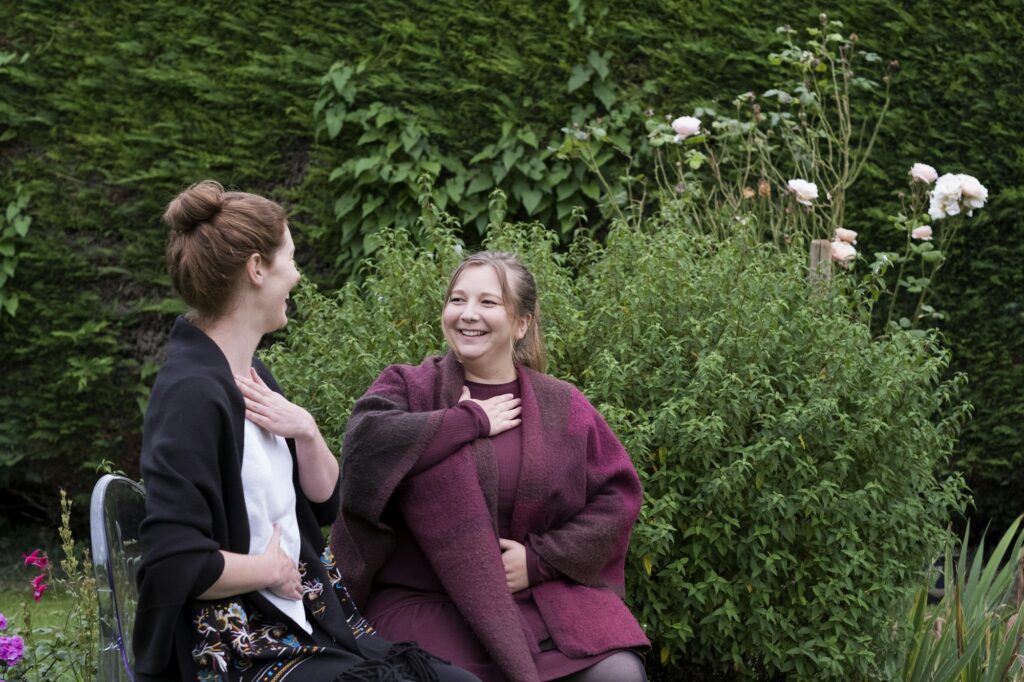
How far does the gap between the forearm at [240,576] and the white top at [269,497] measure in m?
0.07

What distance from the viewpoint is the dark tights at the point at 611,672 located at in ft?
9.59

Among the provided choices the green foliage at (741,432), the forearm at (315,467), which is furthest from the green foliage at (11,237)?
the forearm at (315,467)

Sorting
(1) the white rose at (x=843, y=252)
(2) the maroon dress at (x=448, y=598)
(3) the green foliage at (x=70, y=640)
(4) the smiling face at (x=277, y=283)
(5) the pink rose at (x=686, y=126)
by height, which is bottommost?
(3) the green foliage at (x=70, y=640)

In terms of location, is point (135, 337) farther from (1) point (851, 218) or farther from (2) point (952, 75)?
(2) point (952, 75)

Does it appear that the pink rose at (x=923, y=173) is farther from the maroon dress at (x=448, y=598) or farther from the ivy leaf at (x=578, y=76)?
the maroon dress at (x=448, y=598)

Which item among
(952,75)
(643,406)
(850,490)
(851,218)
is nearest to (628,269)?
(643,406)

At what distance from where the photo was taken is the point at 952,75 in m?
5.78

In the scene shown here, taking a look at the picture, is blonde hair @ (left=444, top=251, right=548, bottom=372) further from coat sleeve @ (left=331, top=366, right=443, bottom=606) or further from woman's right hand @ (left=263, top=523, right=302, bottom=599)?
woman's right hand @ (left=263, top=523, right=302, bottom=599)

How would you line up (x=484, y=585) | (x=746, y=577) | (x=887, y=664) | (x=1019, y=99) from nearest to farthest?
1. (x=484, y=585)
2. (x=746, y=577)
3. (x=887, y=664)
4. (x=1019, y=99)

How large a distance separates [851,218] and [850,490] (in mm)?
2380

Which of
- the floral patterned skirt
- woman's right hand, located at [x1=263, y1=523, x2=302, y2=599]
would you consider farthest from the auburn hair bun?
the floral patterned skirt

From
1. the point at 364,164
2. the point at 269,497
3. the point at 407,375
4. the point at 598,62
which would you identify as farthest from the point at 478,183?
the point at 269,497

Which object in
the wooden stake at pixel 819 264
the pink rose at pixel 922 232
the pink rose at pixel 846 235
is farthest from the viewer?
the pink rose at pixel 922 232

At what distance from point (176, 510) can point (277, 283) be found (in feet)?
1.69
